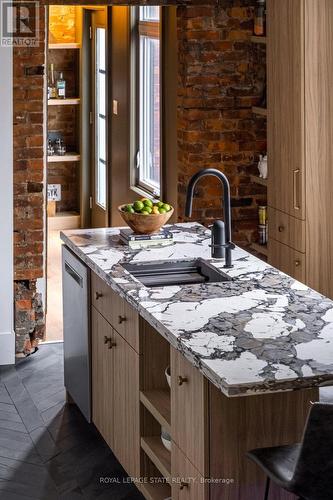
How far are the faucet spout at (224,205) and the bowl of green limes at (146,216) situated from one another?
43cm

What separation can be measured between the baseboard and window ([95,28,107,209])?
11.1 feet

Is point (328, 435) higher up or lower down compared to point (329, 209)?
lower down

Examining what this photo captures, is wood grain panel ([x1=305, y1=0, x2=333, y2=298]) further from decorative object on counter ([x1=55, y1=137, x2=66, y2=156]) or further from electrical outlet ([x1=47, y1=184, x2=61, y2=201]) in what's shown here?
electrical outlet ([x1=47, y1=184, x2=61, y2=201])

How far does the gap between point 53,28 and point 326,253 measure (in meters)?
5.04

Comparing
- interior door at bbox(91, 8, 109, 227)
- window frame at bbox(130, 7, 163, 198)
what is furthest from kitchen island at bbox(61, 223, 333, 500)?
interior door at bbox(91, 8, 109, 227)

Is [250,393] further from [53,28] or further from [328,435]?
[53,28]

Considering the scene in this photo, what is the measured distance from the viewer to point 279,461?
3.09 m

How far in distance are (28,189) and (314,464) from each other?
3483mm

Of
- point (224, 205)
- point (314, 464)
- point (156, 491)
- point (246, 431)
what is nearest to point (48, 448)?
point (156, 491)

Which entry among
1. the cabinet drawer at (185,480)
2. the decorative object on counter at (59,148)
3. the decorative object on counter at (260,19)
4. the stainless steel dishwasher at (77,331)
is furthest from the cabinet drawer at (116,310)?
the decorative object on counter at (59,148)

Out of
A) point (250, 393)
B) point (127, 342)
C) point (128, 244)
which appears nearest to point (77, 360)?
point (128, 244)

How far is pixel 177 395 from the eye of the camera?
355 cm

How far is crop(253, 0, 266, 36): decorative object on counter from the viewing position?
608cm

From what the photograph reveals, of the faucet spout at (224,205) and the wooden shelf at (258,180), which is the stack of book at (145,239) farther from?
the wooden shelf at (258,180)
